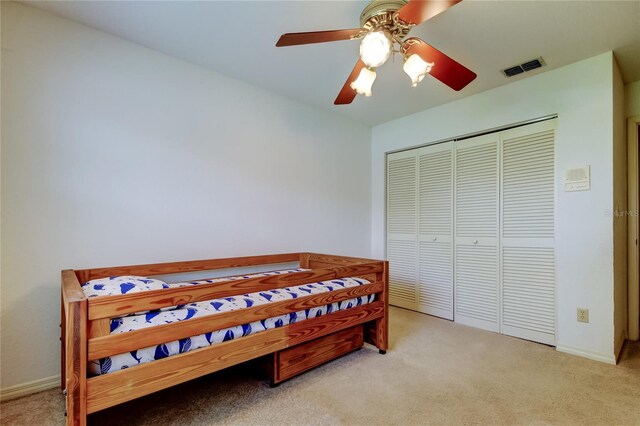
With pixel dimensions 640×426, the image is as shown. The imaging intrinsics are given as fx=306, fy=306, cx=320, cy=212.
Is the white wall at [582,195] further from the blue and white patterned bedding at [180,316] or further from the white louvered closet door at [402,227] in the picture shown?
the blue and white patterned bedding at [180,316]

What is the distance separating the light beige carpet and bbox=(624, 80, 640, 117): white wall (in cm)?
200

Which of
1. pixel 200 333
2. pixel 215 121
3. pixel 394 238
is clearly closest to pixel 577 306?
pixel 394 238

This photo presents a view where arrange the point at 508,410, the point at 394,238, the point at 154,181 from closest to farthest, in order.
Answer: the point at 508,410 → the point at 154,181 → the point at 394,238

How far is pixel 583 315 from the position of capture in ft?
7.47

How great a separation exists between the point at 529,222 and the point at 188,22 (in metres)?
3.01

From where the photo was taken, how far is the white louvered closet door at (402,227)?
3.51 m

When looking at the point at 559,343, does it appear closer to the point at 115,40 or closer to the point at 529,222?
the point at 529,222

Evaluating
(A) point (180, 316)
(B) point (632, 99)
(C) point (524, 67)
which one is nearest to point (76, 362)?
(A) point (180, 316)

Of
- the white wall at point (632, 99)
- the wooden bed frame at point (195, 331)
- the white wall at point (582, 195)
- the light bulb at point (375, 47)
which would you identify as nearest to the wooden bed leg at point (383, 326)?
the wooden bed frame at point (195, 331)

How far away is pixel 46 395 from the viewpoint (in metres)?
1.74

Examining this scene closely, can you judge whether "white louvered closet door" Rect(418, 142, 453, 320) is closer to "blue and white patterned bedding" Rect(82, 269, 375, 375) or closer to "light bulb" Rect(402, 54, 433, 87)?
"blue and white patterned bedding" Rect(82, 269, 375, 375)

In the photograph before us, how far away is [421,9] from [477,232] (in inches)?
90.4

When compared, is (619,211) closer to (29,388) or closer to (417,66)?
(417,66)

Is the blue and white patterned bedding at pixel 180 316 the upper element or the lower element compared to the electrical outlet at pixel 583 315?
upper
